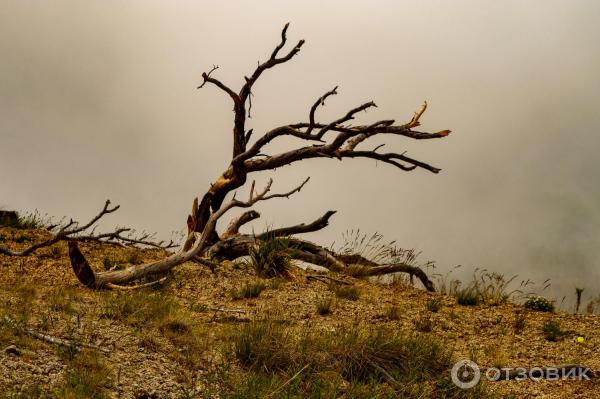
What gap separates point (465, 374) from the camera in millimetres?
6348

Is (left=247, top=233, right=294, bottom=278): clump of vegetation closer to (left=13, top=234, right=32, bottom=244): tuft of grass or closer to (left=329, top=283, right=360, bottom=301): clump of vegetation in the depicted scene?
(left=329, top=283, right=360, bottom=301): clump of vegetation

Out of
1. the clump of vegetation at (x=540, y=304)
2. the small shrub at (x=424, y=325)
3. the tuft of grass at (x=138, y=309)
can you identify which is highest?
the clump of vegetation at (x=540, y=304)

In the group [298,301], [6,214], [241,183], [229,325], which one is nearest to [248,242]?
[241,183]

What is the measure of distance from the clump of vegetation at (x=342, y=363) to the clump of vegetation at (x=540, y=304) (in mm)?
3648

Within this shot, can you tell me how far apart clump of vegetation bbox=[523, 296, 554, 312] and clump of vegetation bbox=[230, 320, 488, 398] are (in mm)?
3648

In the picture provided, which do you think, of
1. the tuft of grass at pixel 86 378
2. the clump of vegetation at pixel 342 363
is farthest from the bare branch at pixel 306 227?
the tuft of grass at pixel 86 378

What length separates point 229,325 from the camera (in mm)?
7195

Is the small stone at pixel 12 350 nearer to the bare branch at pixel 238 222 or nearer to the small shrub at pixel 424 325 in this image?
the small shrub at pixel 424 325

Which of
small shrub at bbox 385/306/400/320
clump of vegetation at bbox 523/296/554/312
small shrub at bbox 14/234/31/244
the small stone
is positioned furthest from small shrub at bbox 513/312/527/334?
small shrub at bbox 14/234/31/244

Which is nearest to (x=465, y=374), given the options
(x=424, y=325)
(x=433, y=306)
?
(x=424, y=325)

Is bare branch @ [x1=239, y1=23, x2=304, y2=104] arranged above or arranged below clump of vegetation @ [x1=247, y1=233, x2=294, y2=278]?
above

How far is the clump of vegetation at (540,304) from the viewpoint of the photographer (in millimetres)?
9797

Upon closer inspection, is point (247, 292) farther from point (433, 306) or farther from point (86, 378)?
point (86, 378)

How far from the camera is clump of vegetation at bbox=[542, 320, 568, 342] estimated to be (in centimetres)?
804
